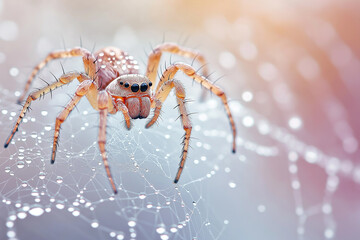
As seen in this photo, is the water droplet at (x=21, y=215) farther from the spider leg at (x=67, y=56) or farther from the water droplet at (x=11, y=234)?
the spider leg at (x=67, y=56)

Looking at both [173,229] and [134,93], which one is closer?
[173,229]

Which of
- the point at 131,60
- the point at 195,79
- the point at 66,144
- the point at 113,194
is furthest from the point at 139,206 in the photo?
the point at 131,60

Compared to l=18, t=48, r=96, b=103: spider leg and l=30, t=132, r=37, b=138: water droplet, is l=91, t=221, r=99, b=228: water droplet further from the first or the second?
l=18, t=48, r=96, b=103: spider leg

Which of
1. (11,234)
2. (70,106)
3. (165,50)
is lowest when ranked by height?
(11,234)

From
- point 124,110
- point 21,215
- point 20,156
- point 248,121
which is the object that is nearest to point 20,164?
point 20,156

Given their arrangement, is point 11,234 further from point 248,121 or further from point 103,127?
point 248,121

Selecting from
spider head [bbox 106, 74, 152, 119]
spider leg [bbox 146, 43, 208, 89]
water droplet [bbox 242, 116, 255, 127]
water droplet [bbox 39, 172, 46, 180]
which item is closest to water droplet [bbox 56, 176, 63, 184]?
water droplet [bbox 39, 172, 46, 180]
